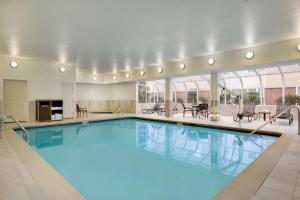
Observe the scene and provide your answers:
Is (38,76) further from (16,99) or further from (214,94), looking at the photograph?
(214,94)

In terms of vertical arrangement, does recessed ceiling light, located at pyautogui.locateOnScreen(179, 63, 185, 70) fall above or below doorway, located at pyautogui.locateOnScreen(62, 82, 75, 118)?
above

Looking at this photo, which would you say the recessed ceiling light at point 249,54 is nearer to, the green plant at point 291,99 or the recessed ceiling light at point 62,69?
the green plant at point 291,99

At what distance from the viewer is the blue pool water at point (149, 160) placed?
110 inches

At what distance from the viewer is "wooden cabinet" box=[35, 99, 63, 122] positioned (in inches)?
323

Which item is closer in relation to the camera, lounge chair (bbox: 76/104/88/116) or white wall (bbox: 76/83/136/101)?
lounge chair (bbox: 76/104/88/116)

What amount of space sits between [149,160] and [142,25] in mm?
3100

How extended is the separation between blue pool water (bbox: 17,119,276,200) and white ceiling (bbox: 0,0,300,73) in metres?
3.00

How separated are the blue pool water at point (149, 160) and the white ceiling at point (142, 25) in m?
3.00

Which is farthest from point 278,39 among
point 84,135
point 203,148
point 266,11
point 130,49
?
point 84,135

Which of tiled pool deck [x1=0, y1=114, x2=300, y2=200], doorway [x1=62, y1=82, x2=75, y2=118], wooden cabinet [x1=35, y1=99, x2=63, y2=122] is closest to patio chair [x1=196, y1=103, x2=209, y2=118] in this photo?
tiled pool deck [x1=0, y1=114, x2=300, y2=200]

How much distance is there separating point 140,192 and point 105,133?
4563mm

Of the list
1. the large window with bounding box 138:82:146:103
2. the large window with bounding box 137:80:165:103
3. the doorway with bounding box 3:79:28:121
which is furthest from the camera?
the large window with bounding box 137:80:165:103

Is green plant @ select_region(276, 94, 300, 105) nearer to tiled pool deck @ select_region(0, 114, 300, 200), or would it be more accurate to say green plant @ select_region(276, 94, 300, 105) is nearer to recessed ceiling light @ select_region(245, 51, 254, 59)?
recessed ceiling light @ select_region(245, 51, 254, 59)

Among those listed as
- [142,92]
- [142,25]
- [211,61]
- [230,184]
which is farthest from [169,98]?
[230,184]
